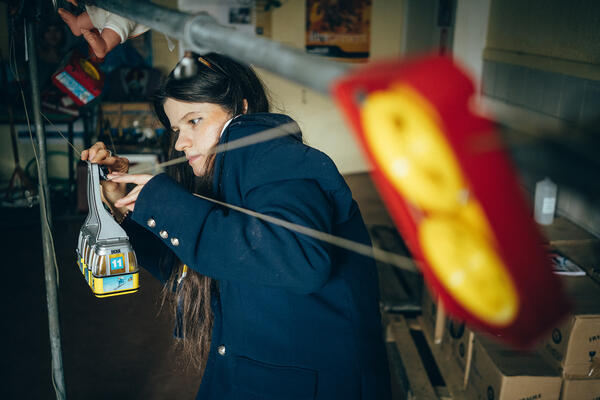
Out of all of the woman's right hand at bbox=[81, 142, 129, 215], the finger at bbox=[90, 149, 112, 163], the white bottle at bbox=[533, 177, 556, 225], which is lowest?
the white bottle at bbox=[533, 177, 556, 225]

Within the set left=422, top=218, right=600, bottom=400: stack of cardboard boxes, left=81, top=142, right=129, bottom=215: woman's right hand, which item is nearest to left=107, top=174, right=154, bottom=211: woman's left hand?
left=81, top=142, right=129, bottom=215: woman's right hand

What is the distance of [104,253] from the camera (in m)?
1.00

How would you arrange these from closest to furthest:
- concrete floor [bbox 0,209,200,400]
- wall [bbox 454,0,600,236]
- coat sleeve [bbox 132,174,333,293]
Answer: coat sleeve [bbox 132,174,333,293]
wall [bbox 454,0,600,236]
concrete floor [bbox 0,209,200,400]

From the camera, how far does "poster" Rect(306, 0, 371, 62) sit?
5.36 m

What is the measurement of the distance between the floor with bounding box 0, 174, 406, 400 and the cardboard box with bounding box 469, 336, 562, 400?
1260 millimetres

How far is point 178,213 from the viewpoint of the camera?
34.6 inches

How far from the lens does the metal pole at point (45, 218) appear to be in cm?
108

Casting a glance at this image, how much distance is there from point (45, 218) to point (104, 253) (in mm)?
301

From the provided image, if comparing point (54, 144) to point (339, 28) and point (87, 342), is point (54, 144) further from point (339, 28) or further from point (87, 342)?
point (339, 28)

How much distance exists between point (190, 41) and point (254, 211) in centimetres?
34

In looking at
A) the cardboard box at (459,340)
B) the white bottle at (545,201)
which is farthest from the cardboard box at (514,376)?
the white bottle at (545,201)

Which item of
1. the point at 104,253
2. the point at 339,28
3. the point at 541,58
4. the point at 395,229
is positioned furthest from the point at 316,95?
the point at 104,253

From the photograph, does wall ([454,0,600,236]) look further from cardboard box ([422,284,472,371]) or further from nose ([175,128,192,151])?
nose ([175,128,192,151])

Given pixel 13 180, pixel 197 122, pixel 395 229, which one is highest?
pixel 197 122
